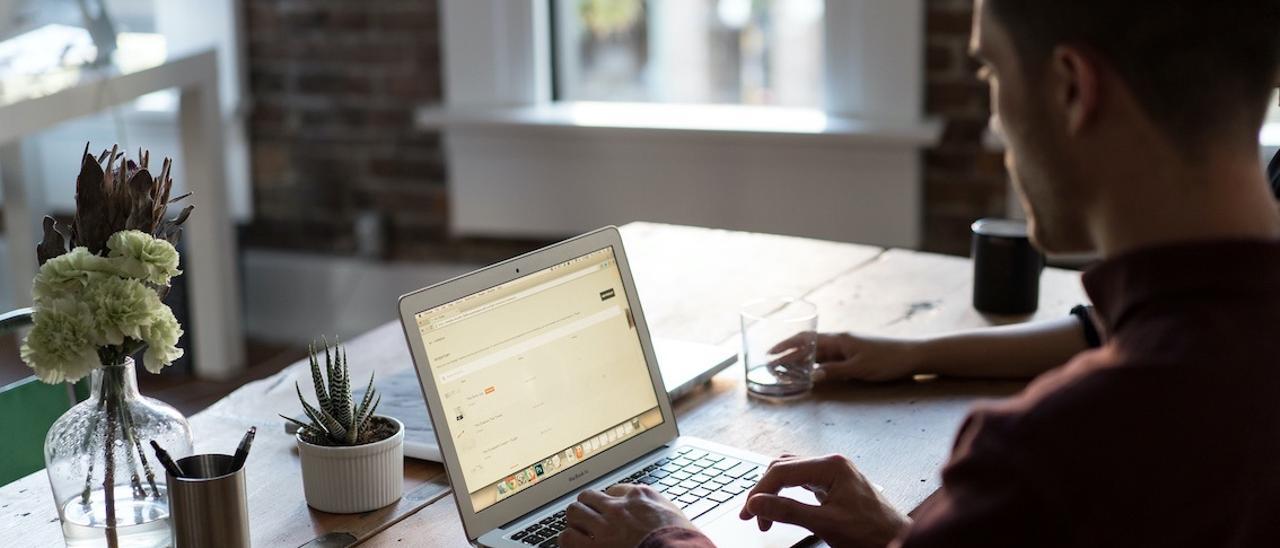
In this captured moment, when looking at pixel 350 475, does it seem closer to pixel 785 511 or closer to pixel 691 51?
pixel 785 511

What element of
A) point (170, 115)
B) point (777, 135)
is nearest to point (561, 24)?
point (777, 135)

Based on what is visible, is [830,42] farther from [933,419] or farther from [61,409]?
[61,409]

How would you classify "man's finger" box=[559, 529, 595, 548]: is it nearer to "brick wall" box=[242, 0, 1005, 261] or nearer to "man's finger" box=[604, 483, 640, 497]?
"man's finger" box=[604, 483, 640, 497]

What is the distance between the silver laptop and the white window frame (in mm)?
1833

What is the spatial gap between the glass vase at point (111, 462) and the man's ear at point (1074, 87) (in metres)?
0.81

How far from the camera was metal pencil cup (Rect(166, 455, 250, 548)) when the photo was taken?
1.20 meters

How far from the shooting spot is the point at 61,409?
5.66ft

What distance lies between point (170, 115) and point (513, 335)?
288cm

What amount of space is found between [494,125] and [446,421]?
7.52 feet

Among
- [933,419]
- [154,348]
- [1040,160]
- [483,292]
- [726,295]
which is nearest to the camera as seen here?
[1040,160]

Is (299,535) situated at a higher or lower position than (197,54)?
lower

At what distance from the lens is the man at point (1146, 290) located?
2.78 ft

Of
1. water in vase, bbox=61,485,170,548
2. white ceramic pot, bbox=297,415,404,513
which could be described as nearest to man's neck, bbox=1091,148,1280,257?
white ceramic pot, bbox=297,415,404,513

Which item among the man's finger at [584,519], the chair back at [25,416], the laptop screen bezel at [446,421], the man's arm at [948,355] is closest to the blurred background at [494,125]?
the chair back at [25,416]
